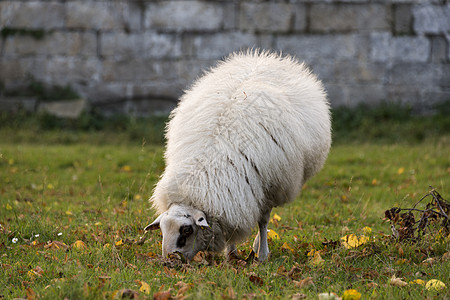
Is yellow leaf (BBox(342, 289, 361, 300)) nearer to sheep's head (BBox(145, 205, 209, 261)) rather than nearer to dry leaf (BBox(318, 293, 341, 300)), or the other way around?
dry leaf (BBox(318, 293, 341, 300))

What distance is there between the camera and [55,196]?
590 cm

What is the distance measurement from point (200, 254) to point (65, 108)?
21.2 ft

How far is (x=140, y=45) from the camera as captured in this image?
945 cm

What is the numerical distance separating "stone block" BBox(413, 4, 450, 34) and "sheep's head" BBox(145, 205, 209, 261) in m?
7.13

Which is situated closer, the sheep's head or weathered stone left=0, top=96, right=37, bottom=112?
the sheep's head

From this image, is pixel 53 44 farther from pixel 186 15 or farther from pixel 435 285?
pixel 435 285

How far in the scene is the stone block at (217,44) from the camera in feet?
30.7

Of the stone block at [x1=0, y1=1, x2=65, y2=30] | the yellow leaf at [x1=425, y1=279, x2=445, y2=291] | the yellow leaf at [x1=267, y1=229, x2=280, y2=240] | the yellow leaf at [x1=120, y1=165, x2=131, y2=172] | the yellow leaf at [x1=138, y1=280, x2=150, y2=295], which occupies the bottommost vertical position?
the yellow leaf at [x1=120, y1=165, x2=131, y2=172]

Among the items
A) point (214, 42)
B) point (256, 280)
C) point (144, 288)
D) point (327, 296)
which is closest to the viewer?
point (327, 296)

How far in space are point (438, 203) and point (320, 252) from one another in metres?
0.96

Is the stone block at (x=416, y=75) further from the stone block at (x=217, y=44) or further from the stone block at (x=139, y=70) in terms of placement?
the stone block at (x=139, y=70)

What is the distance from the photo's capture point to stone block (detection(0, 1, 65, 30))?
9.34m

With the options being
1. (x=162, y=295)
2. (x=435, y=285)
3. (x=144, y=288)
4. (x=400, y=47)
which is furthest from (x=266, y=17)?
(x=162, y=295)

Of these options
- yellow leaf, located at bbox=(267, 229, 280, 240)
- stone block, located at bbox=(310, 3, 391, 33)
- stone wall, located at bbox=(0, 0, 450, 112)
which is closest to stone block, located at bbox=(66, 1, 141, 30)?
stone wall, located at bbox=(0, 0, 450, 112)
